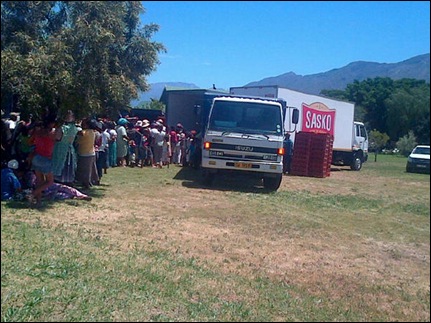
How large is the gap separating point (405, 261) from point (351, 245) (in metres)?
1.17

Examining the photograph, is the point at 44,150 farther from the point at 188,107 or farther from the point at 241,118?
the point at 241,118

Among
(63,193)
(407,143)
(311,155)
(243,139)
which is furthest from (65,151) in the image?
(311,155)

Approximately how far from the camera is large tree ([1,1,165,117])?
10.8ft

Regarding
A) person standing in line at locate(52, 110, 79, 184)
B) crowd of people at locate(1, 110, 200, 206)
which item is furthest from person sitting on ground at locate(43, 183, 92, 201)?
person standing in line at locate(52, 110, 79, 184)

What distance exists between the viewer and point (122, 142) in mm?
5301

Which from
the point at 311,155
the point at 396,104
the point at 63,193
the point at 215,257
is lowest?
the point at 215,257

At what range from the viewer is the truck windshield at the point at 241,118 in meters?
9.99

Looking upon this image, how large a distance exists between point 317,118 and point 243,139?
7.48 meters

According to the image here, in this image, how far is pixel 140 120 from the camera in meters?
7.72

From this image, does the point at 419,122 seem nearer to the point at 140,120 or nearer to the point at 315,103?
the point at 140,120

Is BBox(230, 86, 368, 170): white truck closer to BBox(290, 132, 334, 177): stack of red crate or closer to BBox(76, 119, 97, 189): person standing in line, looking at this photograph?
BBox(290, 132, 334, 177): stack of red crate

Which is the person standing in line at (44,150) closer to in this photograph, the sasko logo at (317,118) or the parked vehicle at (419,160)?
the parked vehicle at (419,160)

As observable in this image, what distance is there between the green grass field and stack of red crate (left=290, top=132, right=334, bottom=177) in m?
5.56

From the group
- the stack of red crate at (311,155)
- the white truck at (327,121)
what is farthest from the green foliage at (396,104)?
the white truck at (327,121)
